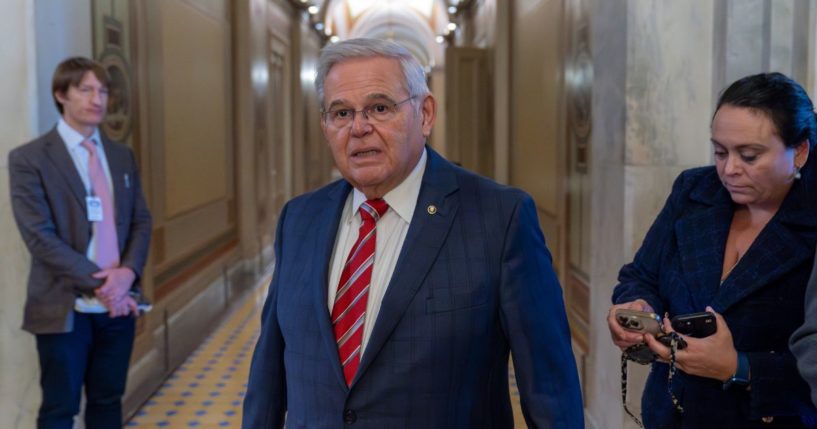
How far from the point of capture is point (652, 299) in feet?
6.90

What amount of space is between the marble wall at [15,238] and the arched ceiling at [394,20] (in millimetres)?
18914

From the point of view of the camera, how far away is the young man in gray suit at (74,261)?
10.4 feet

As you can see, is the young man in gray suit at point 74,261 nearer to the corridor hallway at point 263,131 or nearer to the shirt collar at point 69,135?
the shirt collar at point 69,135

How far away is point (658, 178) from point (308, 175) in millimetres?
11770

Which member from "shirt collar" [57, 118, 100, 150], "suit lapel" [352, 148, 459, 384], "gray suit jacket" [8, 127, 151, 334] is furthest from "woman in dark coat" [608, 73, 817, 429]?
"shirt collar" [57, 118, 100, 150]

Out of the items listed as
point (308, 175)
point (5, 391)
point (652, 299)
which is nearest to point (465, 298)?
point (652, 299)

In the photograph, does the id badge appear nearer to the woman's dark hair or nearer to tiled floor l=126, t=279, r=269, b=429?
tiled floor l=126, t=279, r=269, b=429

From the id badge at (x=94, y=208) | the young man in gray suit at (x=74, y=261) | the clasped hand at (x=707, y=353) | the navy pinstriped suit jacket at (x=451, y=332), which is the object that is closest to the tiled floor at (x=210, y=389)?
the young man in gray suit at (x=74, y=261)

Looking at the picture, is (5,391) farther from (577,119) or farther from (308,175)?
(308,175)

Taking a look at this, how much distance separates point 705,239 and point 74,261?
2419mm

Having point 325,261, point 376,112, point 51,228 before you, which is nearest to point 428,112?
point 376,112

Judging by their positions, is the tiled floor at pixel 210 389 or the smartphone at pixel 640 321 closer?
the smartphone at pixel 640 321

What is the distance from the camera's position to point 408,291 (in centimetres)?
159

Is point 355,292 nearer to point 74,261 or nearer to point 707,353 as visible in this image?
point 707,353
